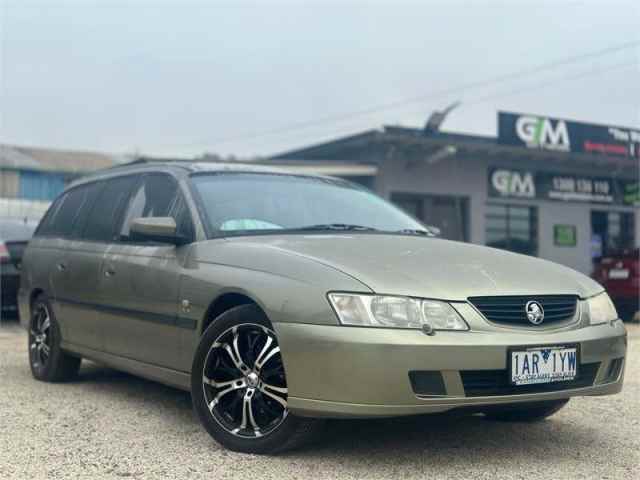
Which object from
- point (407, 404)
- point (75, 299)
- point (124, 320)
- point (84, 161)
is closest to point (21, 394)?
point (75, 299)

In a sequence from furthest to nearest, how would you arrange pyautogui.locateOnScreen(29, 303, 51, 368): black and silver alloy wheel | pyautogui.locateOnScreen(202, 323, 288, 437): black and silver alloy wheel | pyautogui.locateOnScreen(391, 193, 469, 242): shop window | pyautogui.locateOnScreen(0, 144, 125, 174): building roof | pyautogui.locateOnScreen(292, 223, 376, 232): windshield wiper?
pyautogui.locateOnScreen(0, 144, 125, 174): building roof < pyautogui.locateOnScreen(391, 193, 469, 242): shop window < pyautogui.locateOnScreen(29, 303, 51, 368): black and silver alloy wheel < pyautogui.locateOnScreen(292, 223, 376, 232): windshield wiper < pyautogui.locateOnScreen(202, 323, 288, 437): black and silver alloy wheel

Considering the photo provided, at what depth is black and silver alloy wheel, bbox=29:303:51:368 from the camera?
5969 millimetres

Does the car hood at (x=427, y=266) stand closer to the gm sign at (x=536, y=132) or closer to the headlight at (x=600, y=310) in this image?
the headlight at (x=600, y=310)

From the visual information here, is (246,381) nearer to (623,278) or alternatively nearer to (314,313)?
(314,313)

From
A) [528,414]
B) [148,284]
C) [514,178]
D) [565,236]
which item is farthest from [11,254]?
[565,236]

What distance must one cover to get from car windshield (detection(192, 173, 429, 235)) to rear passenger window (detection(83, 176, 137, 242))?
0.82 meters

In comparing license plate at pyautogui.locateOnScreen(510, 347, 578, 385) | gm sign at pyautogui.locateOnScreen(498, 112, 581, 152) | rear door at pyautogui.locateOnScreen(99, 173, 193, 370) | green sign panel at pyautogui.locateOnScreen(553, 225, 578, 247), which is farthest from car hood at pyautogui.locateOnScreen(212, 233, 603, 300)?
green sign panel at pyautogui.locateOnScreen(553, 225, 578, 247)

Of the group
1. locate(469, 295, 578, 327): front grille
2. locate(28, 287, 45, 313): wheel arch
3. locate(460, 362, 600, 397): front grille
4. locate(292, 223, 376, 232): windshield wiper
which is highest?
locate(292, 223, 376, 232): windshield wiper

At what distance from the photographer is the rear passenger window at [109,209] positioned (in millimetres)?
5379

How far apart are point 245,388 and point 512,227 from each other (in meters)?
17.4

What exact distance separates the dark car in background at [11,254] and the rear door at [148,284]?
4.36 metres

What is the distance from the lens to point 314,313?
346 cm

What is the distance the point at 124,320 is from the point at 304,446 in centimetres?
164

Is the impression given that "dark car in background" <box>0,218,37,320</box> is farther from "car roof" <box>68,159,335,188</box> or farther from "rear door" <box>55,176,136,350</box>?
"car roof" <box>68,159,335,188</box>
